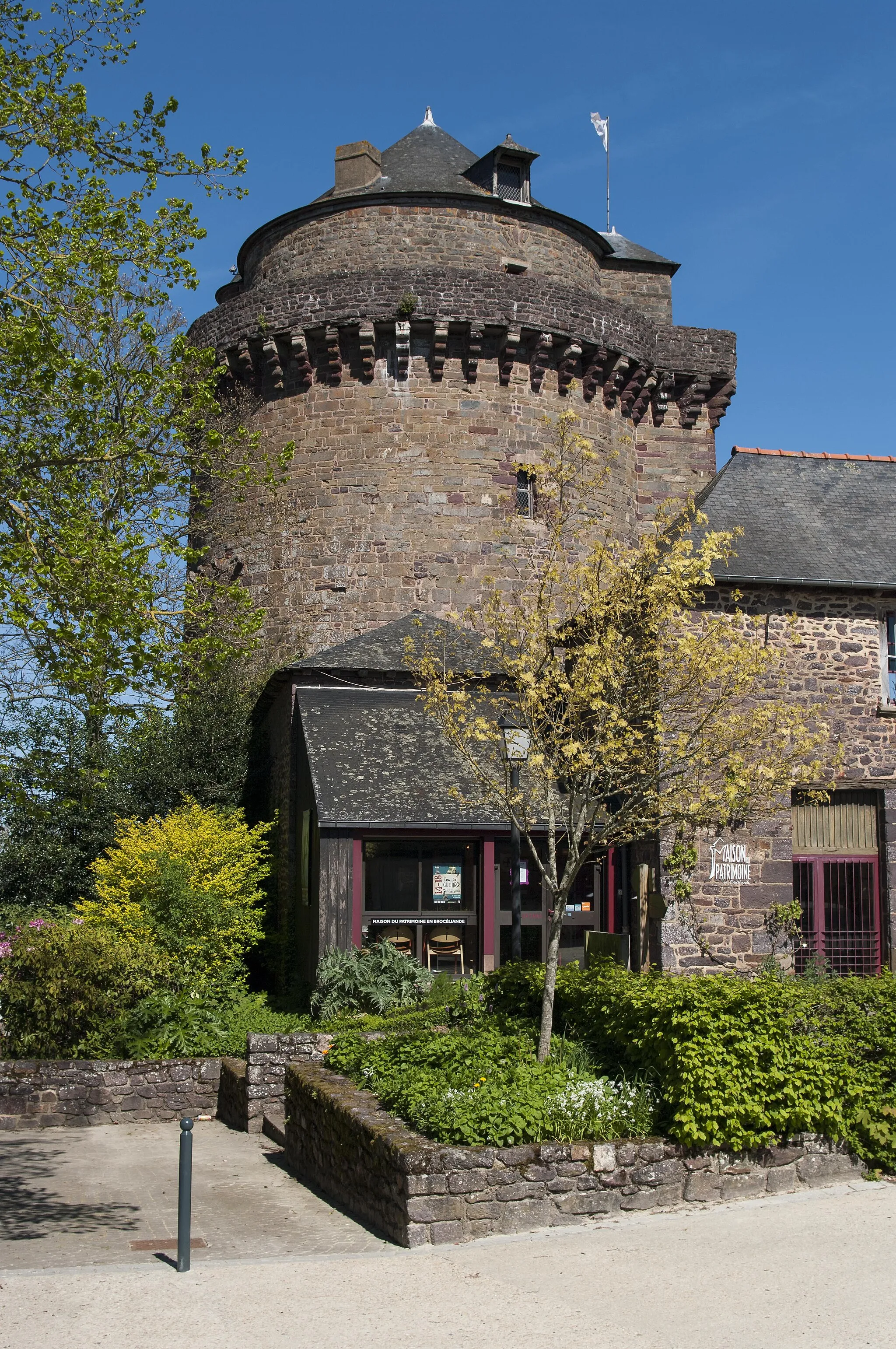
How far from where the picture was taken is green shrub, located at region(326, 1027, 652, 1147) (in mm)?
7891

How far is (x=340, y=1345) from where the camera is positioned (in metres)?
5.98

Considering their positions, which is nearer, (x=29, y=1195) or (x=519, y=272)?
(x=29, y=1195)

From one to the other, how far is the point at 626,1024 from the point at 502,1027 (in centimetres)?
158

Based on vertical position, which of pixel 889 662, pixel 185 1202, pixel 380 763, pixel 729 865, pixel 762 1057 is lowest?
pixel 185 1202

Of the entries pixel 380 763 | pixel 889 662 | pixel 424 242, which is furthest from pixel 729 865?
pixel 424 242

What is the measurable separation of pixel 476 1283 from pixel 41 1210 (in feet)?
12.0

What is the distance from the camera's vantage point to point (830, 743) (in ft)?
52.0

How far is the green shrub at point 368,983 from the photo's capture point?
13.8 meters

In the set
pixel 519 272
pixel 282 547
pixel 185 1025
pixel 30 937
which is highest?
pixel 519 272

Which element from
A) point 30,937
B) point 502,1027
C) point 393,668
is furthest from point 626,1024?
point 393,668

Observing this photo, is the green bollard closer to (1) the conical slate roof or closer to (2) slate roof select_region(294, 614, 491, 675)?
(2) slate roof select_region(294, 614, 491, 675)

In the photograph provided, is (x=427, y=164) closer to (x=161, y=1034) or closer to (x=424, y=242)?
(x=424, y=242)

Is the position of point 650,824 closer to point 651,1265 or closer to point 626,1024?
point 626,1024

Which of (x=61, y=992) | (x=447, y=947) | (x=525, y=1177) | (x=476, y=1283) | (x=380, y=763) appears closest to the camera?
(x=476, y=1283)
